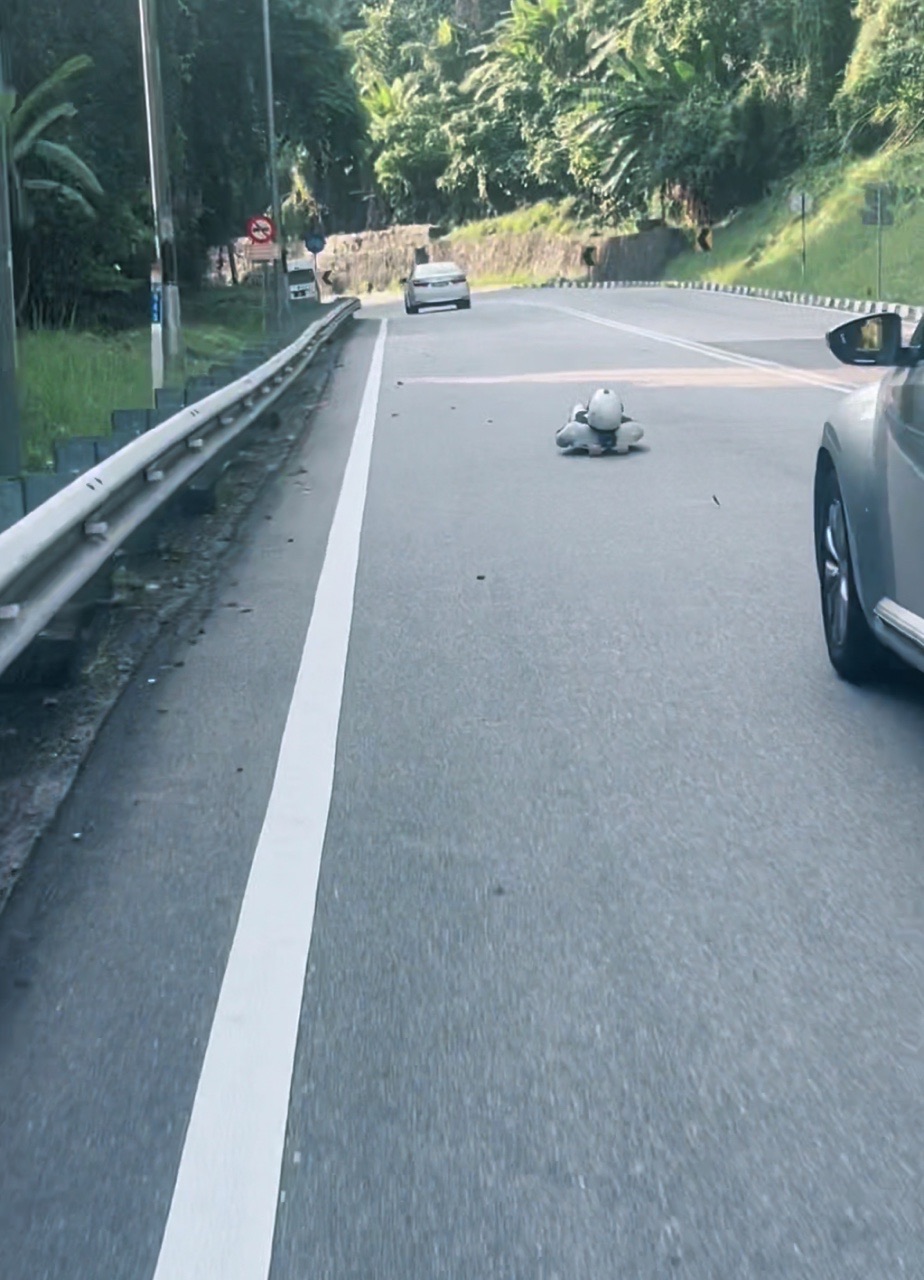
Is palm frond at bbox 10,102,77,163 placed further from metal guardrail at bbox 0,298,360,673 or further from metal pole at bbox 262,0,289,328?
metal guardrail at bbox 0,298,360,673

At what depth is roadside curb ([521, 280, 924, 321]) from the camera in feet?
142

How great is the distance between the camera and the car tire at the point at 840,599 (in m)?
7.07

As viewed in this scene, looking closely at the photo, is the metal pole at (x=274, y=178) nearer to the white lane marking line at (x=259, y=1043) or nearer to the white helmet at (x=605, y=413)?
the white helmet at (x=605, y=413)

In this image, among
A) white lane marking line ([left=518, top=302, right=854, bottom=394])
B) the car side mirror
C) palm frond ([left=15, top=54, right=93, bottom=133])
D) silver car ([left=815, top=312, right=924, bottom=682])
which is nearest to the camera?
silver car ([left=815, top=312, right=924, bottom=682])

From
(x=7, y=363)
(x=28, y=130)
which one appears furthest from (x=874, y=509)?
(x=28, y=130)

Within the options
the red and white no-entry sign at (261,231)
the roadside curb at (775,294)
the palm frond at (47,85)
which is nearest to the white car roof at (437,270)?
the roadside curb at (775,294)

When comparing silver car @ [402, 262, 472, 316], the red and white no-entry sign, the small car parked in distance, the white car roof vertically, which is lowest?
the small car parked in distance

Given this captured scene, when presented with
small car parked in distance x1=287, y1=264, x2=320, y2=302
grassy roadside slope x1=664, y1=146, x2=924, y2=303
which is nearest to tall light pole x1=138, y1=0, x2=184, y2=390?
grassy roadside slope x1=664, y1=146, x2=924, y2=303

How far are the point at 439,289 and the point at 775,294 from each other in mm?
8970

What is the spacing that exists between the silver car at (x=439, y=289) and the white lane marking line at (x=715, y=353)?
28.9 ft

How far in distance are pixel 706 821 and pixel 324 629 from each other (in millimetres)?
3226

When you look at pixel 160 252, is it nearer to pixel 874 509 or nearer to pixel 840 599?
pixel 840 599

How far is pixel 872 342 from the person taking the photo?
6746mm

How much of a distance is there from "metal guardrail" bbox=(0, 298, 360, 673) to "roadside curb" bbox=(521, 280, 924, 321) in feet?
63.0
